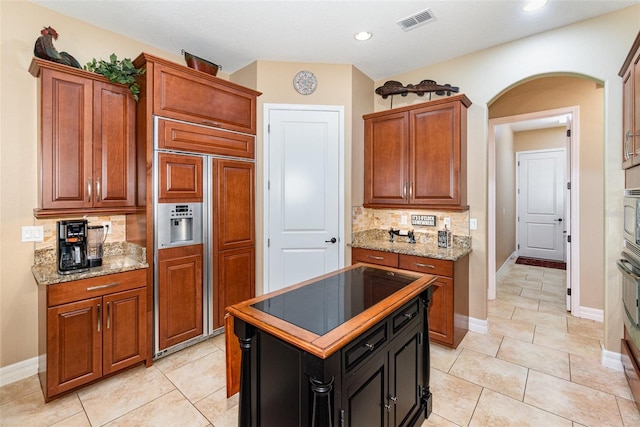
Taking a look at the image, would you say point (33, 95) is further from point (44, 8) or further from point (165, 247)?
point (165, 247)

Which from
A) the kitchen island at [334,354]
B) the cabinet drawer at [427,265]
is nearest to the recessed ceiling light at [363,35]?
the cabinet drawer at [427,265]

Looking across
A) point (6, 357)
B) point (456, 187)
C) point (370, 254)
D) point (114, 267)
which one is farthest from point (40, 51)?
point (456, 187)

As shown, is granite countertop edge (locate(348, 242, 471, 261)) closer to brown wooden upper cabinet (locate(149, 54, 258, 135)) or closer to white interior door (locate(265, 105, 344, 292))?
white interior door (locate(265, 105, 344, 292))

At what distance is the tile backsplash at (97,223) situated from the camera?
98.9 inches

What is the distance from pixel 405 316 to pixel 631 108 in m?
2.34

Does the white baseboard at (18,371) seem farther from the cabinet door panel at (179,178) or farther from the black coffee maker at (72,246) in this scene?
the cabinet door panel at (179,178)

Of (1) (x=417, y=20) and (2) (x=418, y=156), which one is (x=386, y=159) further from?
(1) (x=417, y=20)

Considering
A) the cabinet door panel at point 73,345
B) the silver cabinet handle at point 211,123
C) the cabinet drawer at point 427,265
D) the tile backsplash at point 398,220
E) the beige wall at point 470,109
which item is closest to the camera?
the cabinet door panel at point 73,345

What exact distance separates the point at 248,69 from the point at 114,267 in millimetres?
2619

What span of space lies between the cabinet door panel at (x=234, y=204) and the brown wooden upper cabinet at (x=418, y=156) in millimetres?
1438

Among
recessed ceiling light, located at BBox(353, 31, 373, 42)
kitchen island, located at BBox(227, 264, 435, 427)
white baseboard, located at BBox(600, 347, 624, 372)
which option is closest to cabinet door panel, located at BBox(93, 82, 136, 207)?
kitchen island, located at BBox(227, 264, 435, 427)

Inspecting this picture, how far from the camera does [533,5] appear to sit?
2.44 metres

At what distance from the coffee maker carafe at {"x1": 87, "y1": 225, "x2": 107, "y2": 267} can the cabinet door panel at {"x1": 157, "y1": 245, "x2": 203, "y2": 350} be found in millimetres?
463

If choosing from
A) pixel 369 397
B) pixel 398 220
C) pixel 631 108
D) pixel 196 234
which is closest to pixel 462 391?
pixel 369 397
